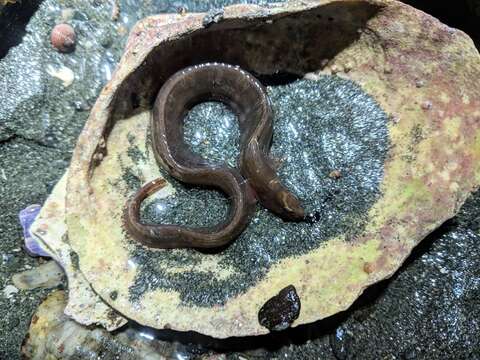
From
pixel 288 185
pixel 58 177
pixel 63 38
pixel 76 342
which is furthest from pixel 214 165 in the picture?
pixel 63 38

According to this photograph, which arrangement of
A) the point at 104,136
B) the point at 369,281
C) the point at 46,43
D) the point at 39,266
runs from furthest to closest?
the point at 46,43, the point at 39,266, the point at 104,136, the point at 369,281

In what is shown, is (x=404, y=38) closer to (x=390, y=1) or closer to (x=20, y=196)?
(x=390, y=1)

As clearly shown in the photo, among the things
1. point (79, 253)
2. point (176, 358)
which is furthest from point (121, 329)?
point (79, 253)

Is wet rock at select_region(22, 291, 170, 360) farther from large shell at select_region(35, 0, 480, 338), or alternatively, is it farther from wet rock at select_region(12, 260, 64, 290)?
large shell at select_region(35, 0, 480, 338)

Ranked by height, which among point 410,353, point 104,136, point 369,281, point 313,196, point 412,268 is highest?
point 104,136

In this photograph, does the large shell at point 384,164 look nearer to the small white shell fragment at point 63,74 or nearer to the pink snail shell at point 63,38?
A: the small white shell fragment at point 63,74

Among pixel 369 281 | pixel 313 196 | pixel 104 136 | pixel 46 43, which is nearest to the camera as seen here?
pixel 369 281

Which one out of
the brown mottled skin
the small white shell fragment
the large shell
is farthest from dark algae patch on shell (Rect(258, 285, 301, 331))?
the small white shell fragment
